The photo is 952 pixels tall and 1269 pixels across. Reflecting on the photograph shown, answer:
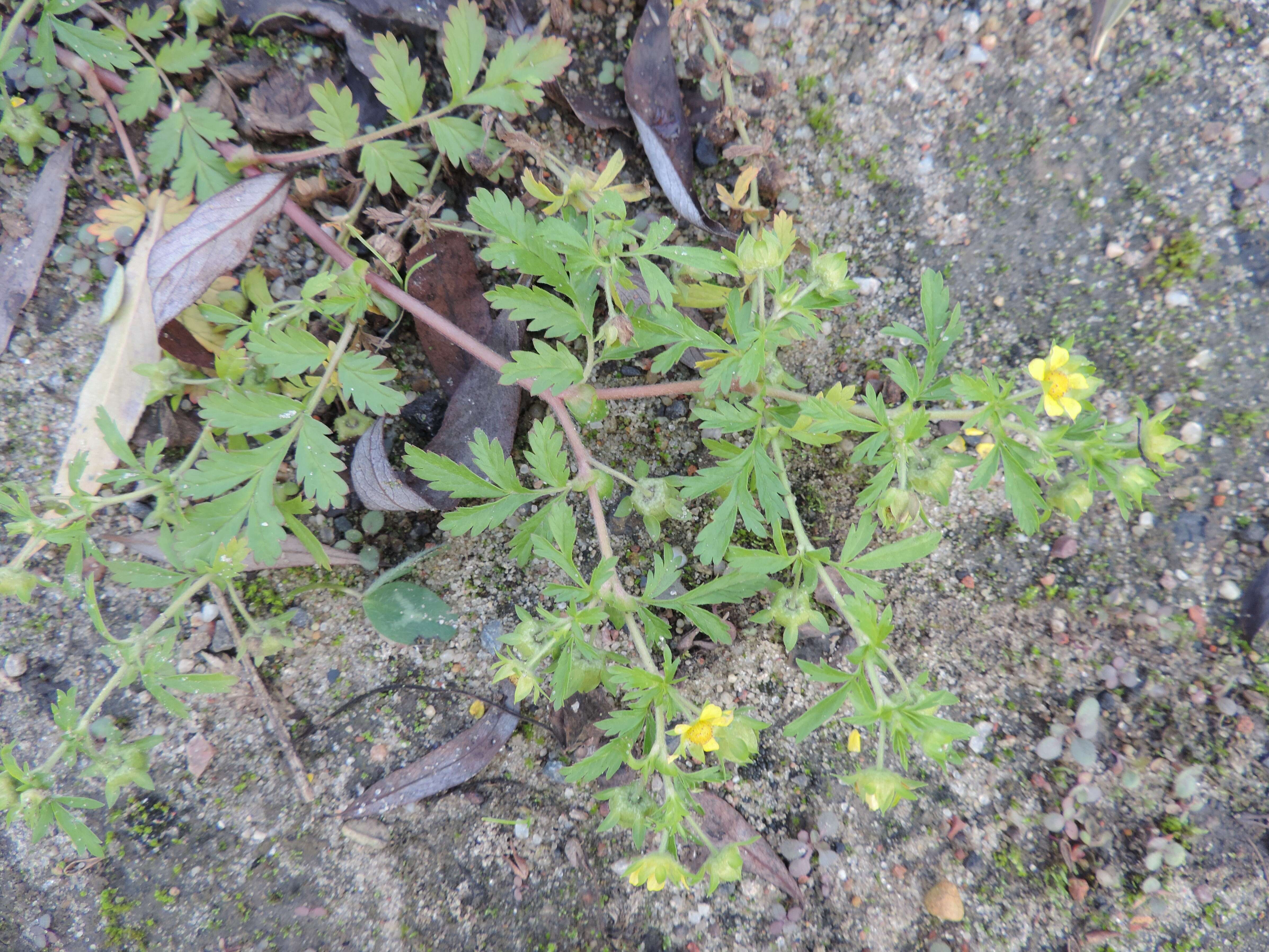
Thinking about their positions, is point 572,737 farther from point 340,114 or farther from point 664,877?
point 340,114

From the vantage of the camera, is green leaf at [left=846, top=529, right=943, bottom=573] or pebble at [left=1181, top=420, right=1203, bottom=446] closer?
green leaf at [left=846, top=529, right=943, bottom=573]

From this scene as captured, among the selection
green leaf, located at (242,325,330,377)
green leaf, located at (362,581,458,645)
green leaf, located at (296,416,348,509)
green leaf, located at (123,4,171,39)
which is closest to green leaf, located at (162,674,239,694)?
green leaf, located at (362,581,458,645)

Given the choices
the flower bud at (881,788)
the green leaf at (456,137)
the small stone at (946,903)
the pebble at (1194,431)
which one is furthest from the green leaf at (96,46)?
the small stone at (946,903)

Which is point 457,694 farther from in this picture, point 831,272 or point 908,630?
point 831,272

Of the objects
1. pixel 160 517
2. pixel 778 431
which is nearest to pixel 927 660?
pixel 778 431

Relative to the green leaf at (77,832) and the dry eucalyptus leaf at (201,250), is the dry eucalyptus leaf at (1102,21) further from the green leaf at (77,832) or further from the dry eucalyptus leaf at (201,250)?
the green leaf at (77,832)

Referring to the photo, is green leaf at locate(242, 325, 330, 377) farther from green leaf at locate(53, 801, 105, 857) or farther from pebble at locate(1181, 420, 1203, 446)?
pebble at locate(1181, 420, 1203, 446)
